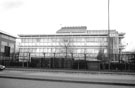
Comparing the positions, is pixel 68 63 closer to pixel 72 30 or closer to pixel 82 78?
pixel 82 78

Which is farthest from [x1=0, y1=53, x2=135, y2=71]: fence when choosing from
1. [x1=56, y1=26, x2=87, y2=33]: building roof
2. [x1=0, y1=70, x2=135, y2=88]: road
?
[x1=56, y1=26, x2=87, y2=33]: building roof

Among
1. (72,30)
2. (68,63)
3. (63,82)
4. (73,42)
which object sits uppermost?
(72,30)

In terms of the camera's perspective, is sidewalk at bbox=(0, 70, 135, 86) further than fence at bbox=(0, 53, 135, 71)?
No

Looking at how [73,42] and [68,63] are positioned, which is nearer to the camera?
[68,63]

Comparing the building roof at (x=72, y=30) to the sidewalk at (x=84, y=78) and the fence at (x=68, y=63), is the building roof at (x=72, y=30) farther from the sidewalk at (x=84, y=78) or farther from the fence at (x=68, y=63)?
the sidewalk at (x=84, y=78)

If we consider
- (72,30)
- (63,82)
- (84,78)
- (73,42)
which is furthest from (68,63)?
(72,30)

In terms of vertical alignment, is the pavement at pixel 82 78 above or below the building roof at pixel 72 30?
below

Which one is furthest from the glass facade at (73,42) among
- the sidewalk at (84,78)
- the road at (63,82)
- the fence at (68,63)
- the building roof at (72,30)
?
the road at (63,82)

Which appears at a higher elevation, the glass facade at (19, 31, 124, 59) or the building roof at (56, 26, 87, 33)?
the building roof at (56, 26, 87, 33)

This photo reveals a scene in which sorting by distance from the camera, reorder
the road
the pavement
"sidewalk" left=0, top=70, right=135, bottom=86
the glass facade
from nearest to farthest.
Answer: the road < "sidewalk" left=0, top=70, right=135, bottom=86 < the pavement < the glass facade

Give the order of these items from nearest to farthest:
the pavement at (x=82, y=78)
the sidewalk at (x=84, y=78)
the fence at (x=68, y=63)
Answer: the sidewalk at (x=84, y=78)
the pavement at (x=82, y=78)
the fence at (x=68, y=63)

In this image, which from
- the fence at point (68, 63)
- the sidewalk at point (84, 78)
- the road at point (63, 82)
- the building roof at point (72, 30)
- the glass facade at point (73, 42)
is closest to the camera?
the road at point (63, 82)

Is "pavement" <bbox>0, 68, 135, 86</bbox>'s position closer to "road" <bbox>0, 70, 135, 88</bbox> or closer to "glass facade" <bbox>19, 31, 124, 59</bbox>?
"road" <bbox>0, 70, 135, 88</bbox>

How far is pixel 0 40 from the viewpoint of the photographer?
7019cm
